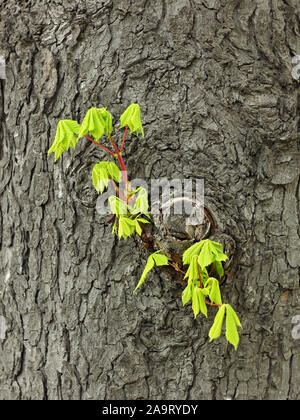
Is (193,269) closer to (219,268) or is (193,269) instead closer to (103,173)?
(219,268)

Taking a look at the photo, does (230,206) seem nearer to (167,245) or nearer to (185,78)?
(167,245)

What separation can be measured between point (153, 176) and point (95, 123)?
246mm

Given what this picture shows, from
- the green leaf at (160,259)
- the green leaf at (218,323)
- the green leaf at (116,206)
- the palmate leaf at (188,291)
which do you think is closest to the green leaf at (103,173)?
the green leaf at (116,206)

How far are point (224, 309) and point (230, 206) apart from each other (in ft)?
0.97

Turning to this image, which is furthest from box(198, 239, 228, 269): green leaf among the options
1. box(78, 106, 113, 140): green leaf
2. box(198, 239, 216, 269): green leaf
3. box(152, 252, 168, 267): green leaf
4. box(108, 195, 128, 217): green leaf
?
box(78, 106, 113, 140): green leaf

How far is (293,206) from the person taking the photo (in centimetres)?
126

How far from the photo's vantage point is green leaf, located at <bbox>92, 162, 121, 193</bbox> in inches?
44.2

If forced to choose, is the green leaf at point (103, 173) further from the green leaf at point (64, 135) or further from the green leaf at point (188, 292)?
the green leaf at point (188, 292)

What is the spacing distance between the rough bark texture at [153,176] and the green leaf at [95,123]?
148mm

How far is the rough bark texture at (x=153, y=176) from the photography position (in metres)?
1.19

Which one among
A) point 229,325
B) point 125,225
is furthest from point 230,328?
point 125,225

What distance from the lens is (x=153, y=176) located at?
1.22 metres

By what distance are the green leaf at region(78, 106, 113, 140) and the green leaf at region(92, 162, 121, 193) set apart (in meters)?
0.09
